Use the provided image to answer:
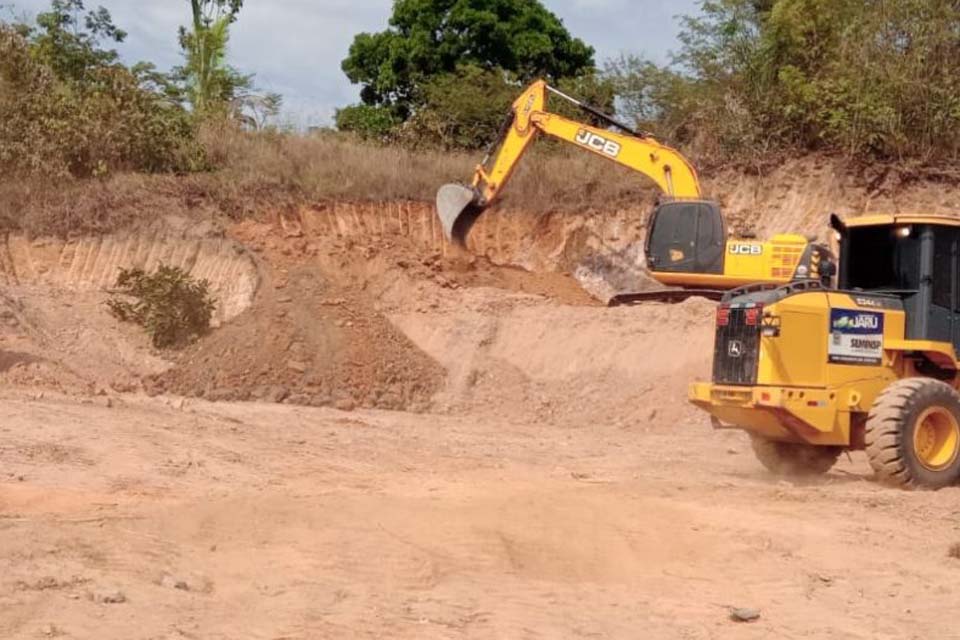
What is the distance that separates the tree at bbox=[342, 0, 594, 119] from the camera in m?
33.3

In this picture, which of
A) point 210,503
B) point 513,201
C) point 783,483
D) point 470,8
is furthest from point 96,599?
point 470,8

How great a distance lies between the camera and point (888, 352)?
11203mm

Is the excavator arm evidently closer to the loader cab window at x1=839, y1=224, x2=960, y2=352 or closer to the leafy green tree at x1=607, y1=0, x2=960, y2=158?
the leafy green tree at x1=607, y1=0, x2=960, y2=158

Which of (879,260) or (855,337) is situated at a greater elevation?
(879,260)

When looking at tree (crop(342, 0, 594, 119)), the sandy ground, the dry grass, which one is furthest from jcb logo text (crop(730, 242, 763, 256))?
tree (crop(342, 0, 594, 119))

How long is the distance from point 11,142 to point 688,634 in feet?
58.8

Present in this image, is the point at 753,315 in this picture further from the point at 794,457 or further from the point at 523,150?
the point at 523,150

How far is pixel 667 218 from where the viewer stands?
17.4 m

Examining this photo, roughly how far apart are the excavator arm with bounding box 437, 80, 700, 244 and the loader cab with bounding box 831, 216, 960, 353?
750cm

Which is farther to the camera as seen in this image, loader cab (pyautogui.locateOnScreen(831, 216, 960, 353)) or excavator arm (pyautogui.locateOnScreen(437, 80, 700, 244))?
excavator arm (pyautogui.locateOnScreen(437, 80, 700, 244))

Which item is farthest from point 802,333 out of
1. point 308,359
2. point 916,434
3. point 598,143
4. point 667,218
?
point 598,143

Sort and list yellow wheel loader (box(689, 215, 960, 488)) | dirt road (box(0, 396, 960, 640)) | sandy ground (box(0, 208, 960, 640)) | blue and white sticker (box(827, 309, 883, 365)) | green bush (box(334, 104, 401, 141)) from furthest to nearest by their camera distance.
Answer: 1. green bush (box(334, 104, 401, 141))
2. blue and white sticker (box(827, 309, 883, 365))
3. yellow wheel loader (box(689, 215, 960, 488))
4. sandy ground (box(0, 208, 960, 640))
5. dirt road (box(0, 396, 960, 640))

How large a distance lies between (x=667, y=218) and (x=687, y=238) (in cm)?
42

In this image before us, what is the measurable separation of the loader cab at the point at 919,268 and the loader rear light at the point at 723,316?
1.28 meters
